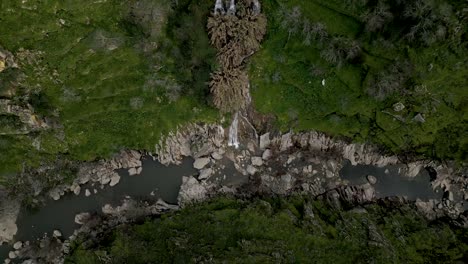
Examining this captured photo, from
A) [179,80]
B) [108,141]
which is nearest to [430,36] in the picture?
[179,80]

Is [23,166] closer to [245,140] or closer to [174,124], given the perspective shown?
[174,124]

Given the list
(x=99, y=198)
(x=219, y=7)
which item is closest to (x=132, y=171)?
(x=99, y=198)

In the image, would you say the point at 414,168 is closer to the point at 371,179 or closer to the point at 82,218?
the point at 371,179

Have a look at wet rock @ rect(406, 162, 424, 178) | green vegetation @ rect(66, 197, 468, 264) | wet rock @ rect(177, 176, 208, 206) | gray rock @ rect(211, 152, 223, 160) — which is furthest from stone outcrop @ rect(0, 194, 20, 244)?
wet rock @ rect(406, 162, 424, 178)

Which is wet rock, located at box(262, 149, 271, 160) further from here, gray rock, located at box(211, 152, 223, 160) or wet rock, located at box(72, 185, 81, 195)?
wet rock, located at box(72, 185, 81, 195)

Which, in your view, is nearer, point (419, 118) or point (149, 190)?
point (419, 118)

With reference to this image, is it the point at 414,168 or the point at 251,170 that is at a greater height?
the point at 414,168
